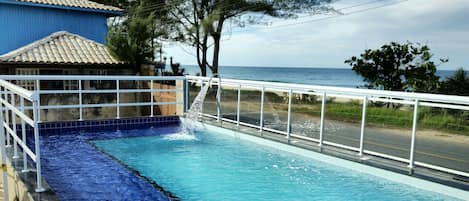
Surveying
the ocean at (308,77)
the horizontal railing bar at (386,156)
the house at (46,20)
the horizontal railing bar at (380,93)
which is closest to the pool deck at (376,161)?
the horizontal railing bar at (386,156)

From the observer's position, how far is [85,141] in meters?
6.26

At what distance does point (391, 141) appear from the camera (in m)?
5.18

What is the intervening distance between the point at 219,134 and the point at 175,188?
10.1ft

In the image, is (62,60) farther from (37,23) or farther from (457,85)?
(457,85)

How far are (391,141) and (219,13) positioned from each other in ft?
38.0

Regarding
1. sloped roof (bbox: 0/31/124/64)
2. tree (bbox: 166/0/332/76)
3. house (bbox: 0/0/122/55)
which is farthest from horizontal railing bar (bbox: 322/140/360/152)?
house (bbox: 0/0/122/55)

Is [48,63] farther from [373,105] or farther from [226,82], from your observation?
[373,105]

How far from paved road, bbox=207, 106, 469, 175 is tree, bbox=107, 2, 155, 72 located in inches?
300

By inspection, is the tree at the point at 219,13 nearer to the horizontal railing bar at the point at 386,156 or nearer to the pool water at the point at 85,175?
the pool water at the point at 85,175

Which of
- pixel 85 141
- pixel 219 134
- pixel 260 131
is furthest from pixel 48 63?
pixel 260 131

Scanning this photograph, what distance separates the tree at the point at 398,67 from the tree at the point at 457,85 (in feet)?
1.24

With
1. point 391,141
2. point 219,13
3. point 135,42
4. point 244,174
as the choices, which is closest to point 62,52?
point 135,42

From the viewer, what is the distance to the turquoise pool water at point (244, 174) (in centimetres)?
404

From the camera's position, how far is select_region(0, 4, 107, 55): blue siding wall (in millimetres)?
13148
